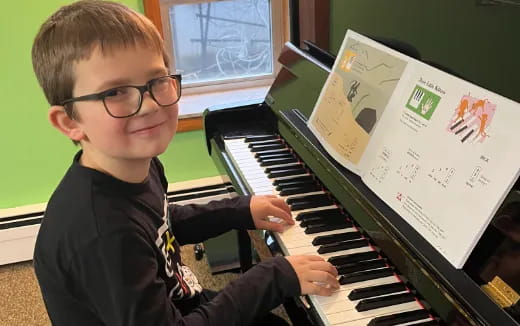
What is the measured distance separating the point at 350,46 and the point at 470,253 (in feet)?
2.12

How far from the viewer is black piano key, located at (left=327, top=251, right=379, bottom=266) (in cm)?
105

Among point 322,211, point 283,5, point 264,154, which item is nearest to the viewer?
point 322,211

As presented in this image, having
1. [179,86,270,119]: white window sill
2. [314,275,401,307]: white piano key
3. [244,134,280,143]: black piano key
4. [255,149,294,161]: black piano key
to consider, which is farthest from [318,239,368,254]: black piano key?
[179,86,270,119]: white window sill

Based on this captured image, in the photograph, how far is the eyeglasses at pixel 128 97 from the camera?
0.92 m

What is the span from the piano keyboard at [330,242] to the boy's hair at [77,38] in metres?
0.48

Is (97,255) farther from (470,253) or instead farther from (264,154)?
(264,154)

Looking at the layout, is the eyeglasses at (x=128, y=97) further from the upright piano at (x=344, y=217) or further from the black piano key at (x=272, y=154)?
the black piano key at (x=272, y=154)

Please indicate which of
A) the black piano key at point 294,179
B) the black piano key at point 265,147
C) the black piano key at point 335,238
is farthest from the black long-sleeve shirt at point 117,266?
the black piano key at point 265,147

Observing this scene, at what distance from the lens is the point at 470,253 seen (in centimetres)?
87

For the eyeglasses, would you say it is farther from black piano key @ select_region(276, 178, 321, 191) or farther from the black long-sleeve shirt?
black piano key @ select_region(276, 178, 321, 191)

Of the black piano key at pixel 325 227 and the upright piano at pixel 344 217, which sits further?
the black piano key at pixel 325 227

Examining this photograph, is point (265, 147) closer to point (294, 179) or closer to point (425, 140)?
point (294, 179)

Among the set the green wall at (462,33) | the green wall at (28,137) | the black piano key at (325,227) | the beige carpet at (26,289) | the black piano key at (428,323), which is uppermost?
the green wall at (462,33)

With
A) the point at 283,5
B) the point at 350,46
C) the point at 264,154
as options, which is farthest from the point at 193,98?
the point at 350,46
